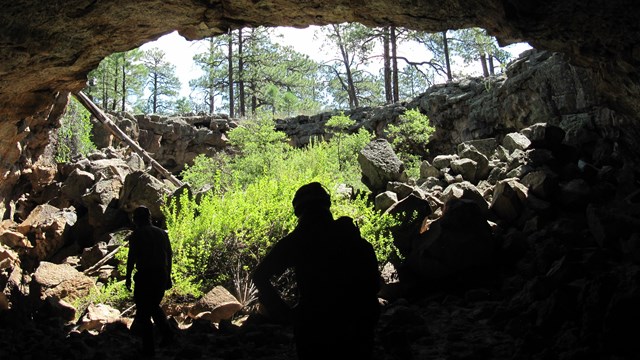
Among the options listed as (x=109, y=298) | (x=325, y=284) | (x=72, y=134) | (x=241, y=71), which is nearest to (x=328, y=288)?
(x=325, y=284)

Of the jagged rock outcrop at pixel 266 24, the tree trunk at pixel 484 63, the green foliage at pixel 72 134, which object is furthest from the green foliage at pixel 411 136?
the tree trunk at pixel 484 63

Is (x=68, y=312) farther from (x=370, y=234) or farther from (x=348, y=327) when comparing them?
(x=348, y=327)

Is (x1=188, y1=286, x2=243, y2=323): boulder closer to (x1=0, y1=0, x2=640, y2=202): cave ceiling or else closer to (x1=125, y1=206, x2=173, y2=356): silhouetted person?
(x1=125, y1=206, x2=173, y2=356): silhouetted person

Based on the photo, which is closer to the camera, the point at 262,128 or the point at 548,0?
the point at 548,0

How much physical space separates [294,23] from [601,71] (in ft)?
13.1

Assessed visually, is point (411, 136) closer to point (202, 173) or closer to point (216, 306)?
point (202, 173)

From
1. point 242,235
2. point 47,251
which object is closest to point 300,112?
point 47,251

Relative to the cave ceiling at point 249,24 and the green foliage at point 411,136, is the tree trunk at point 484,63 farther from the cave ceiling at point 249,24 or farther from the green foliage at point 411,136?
the cave ceiling at point 249,24

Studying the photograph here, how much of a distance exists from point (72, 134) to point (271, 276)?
42.3 feet

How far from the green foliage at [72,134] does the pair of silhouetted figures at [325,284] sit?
461 inches

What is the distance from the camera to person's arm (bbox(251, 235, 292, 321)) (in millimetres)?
2535

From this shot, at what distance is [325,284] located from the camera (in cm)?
244

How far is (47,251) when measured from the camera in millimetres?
11477

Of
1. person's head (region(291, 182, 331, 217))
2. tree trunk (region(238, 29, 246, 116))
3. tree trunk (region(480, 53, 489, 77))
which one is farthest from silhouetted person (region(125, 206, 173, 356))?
tree trunk (region(480, 53, 489, 77))
